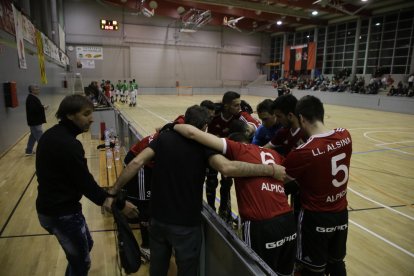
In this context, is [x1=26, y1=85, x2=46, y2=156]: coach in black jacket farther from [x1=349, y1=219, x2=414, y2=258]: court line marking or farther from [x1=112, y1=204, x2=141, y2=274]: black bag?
[x1=349, y1=219, x2=414, y2=258]: court line marking

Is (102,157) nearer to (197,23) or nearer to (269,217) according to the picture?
(269,217)

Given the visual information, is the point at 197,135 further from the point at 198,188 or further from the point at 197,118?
the point at 198,188

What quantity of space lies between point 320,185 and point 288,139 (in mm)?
1045

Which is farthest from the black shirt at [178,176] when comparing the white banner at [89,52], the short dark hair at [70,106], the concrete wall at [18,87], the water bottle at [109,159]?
the white banner at [89,52]

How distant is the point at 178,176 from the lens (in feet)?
7.36

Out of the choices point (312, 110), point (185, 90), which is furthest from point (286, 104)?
point (185, 90)

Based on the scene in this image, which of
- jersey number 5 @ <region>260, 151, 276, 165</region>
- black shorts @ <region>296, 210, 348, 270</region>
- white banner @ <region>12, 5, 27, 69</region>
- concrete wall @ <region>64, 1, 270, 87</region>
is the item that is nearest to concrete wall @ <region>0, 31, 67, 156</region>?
white banner @ <region>12, 5, 27, 69</region>

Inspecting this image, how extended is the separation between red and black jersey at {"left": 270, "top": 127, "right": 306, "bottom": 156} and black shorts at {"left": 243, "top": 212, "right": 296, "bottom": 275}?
1.16 m

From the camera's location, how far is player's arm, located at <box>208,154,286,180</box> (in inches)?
86.9

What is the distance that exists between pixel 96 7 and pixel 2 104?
87.2ft

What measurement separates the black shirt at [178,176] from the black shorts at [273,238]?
0.46 metres

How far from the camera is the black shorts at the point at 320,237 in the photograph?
2600mm

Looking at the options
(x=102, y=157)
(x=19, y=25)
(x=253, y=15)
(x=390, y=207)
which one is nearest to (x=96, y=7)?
(x=253, y=15)

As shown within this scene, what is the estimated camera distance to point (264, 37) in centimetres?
4019
